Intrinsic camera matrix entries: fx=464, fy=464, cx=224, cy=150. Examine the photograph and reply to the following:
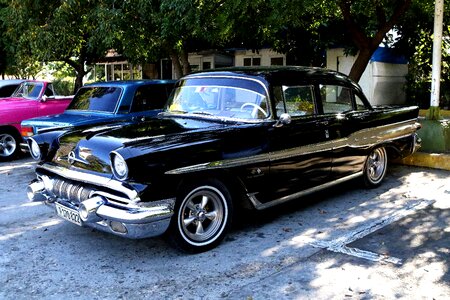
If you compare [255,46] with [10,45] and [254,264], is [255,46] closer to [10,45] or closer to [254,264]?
[10,45]

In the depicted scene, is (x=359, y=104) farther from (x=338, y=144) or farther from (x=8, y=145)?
(x=8, y=145)

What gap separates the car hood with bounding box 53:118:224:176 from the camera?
4.17 metres

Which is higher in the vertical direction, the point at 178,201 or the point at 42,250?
the point at 178,201

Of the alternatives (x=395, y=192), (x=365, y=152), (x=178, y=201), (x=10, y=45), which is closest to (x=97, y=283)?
(x=178, y=201)

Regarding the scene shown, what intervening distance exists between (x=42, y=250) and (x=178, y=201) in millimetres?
1554

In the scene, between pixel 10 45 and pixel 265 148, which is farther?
pixel 10 45

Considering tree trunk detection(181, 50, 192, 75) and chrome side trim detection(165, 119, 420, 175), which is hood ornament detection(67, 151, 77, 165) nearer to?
chrome side trim detection(165, 119, 420, 175)

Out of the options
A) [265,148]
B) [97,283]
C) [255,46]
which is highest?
[255,46]

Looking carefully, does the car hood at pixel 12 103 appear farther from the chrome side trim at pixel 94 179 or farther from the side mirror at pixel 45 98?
the chrome side trim at pixel 94 179

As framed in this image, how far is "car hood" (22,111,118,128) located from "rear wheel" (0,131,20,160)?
5.43 ft

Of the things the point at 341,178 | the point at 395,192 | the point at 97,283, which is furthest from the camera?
the point at 395,192

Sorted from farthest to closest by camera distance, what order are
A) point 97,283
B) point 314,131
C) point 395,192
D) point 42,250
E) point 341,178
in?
point 395,192, point 341,178, point 314,131, point 42,250, point 97,283

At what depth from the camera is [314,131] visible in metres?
5.38

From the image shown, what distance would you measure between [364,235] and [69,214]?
9.74ft
